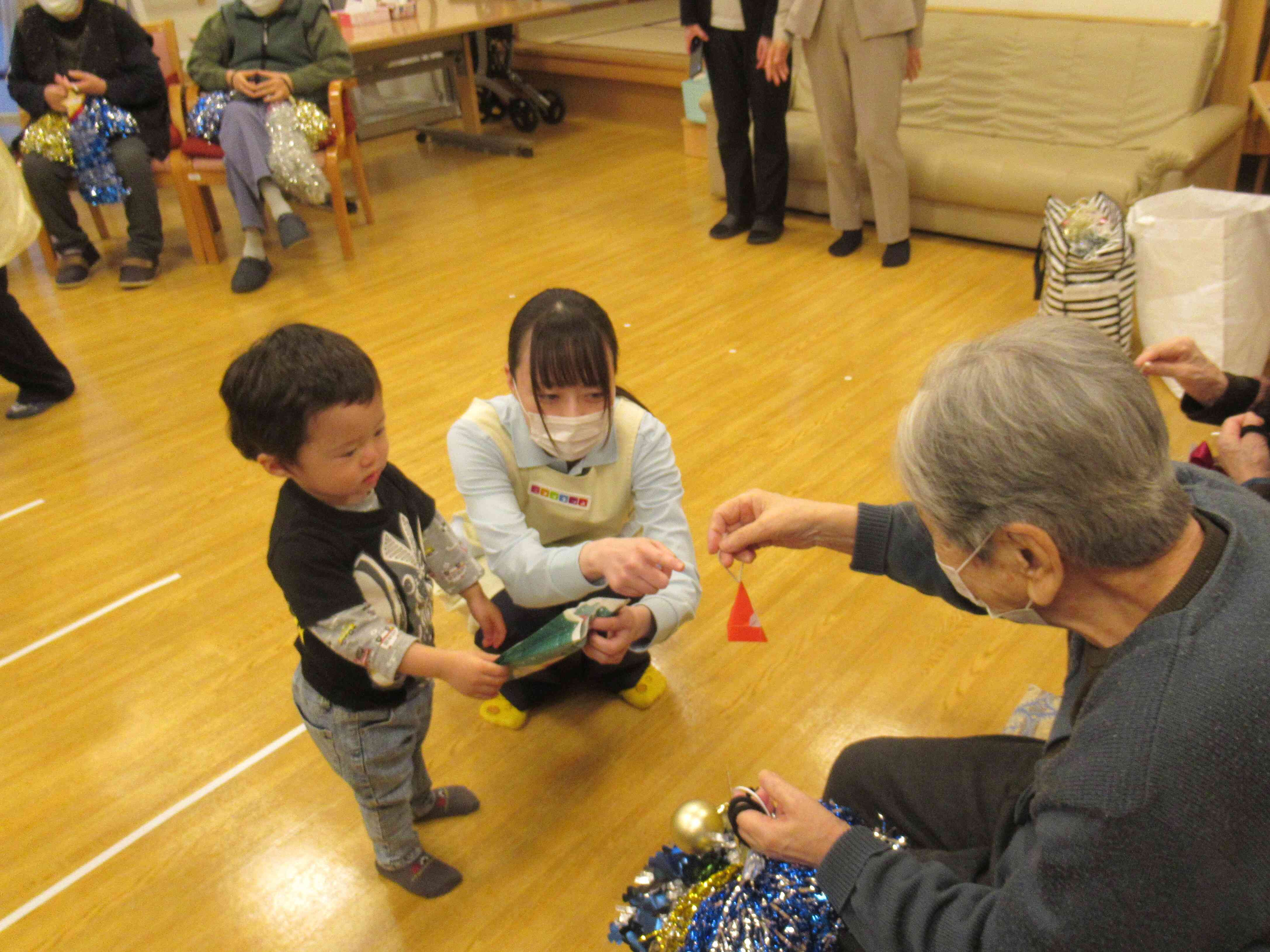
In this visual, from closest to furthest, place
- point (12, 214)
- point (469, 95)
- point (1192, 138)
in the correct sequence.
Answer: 1. point (12, 214)
2. point (1192, 138)
3. point (469, 95)

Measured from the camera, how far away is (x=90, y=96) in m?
4.32

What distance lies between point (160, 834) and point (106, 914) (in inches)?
6.5

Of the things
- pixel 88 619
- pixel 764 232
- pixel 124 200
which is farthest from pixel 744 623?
pixel 124 200

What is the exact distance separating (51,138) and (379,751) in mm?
3960

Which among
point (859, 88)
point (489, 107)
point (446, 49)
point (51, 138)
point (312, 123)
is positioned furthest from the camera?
point (489, 107)

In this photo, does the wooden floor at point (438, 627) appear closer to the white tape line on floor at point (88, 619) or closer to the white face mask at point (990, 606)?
the white tape line on floor at point (88, 619)

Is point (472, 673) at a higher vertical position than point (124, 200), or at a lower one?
lower

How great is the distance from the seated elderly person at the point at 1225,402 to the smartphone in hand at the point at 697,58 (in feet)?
10.0

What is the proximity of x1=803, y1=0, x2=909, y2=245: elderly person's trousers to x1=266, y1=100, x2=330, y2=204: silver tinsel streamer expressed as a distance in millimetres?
2168

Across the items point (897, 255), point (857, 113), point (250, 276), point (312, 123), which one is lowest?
point (897, 255)

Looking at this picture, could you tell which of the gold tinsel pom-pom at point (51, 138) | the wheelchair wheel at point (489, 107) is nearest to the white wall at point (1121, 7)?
the wheelchair wheel at point (489, 107)

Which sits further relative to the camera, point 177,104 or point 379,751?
point 177,104

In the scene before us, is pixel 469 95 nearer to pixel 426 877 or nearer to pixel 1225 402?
pixel 1225 402

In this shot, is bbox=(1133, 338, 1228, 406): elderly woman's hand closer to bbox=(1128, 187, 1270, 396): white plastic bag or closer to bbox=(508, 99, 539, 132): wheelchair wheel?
bbox=(1128, 187, 1270, 396): white plastic bag
